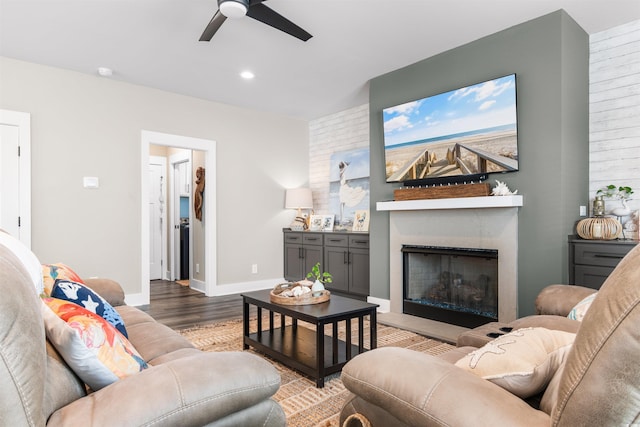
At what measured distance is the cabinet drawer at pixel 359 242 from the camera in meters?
4.77

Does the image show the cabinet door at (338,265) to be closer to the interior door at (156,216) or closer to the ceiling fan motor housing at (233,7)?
the ceiling fan motor housing at (233,7)

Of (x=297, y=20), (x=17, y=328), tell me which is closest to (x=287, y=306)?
(x=17, y=328)

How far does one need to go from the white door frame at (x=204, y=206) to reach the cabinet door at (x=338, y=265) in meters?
1.60

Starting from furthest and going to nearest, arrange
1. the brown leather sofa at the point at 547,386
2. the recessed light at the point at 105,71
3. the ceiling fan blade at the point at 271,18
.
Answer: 1. the recessed light at the point at 105,71
2. the ceiling fan blade at the point at 271,18
3. the brown leather sofa at the point at 547,386

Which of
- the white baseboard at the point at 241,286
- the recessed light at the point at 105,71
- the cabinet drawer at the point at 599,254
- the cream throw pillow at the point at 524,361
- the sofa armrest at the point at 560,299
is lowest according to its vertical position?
the white baseboard at the point at 241,286

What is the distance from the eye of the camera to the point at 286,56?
3.88 m

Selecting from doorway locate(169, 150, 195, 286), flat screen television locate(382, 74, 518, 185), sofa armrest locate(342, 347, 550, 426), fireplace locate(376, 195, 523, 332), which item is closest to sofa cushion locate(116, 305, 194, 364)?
sofa armrest locate(342, 347, 550, 426)

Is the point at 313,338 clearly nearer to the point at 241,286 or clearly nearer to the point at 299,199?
the point at 241,286

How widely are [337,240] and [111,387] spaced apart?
4.17 meters

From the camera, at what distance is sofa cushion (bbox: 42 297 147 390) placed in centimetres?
106

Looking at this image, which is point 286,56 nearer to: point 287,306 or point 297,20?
point 297,20

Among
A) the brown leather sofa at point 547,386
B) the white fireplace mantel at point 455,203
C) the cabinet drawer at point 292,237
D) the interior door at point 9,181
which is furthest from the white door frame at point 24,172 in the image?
the brown leather sofa at point 547,386

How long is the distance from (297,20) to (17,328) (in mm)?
2977

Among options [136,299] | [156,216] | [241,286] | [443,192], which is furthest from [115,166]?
[443,192]
